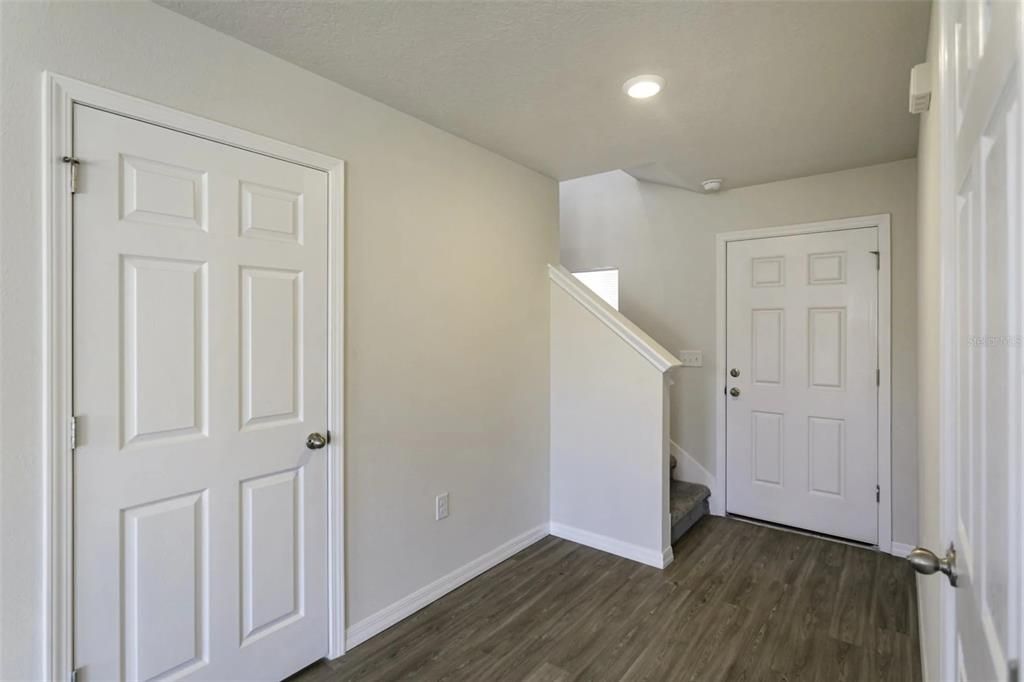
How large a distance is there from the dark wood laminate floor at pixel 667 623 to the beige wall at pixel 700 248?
0.78 meters

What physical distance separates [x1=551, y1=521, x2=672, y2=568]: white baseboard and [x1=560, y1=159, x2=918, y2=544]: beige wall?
1.09 meters

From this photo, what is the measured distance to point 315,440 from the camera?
2037 millimetres

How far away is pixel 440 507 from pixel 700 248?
2.63 m

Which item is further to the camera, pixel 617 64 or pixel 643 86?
pixel 643 86

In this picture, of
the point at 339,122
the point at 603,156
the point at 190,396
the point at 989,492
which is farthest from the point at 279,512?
the point at 603,156

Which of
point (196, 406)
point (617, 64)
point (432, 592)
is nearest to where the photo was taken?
point (196, 406)

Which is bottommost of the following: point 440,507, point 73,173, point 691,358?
point 440,507

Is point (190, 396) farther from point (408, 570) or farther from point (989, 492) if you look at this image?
point (989, 492)

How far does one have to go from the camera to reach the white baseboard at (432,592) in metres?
2.22

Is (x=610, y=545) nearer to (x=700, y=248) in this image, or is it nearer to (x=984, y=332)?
(x=700, y=248)

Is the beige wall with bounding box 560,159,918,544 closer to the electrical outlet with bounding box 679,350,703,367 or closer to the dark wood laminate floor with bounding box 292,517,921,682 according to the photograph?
the electrical outlet with bounding box 679,350,703,367

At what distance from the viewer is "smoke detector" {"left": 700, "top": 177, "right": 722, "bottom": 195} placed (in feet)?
11.1

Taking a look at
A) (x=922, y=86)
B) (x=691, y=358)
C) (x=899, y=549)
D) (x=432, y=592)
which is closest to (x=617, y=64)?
(x=922, y=86)

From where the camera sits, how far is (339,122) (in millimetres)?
2123
